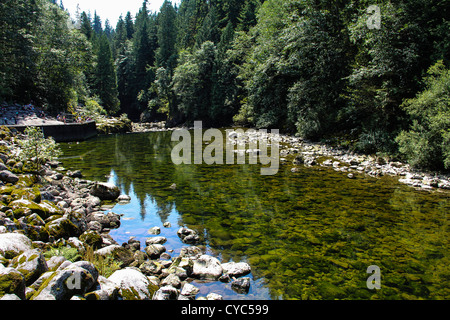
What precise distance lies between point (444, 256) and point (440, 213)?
10.1ft

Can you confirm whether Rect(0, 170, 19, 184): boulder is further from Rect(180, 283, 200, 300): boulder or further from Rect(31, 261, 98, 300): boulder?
Rect(180, 283, 200, 300): boulder

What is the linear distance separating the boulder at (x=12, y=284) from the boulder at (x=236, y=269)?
352 centimetres

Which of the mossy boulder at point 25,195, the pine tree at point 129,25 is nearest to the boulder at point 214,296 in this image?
the mossy boulder at point 25,195

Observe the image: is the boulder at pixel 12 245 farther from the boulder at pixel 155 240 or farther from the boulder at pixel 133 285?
the boulder at pixel 155 240

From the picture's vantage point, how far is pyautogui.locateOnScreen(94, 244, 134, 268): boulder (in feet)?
19.3

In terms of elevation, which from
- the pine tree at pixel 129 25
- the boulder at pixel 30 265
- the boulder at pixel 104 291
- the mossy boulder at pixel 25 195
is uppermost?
the pine tree at pixel 129 25

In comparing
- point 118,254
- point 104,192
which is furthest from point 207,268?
point 104,192

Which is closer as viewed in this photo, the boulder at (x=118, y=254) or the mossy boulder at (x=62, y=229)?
the boulder at (x=118, y=254)

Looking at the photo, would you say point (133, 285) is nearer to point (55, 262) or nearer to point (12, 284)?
point (55, 262)

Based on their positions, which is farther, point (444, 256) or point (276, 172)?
point (276, 172)

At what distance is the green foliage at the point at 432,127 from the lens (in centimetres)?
1128
